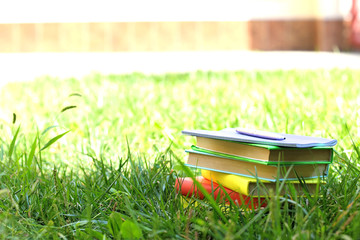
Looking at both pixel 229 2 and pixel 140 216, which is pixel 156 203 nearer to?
pixel 140 216

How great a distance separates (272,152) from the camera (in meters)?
1.36

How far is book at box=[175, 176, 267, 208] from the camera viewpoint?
1.37 m

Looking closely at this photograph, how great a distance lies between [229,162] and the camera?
1454 millimetres

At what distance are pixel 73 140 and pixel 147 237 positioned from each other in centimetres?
131

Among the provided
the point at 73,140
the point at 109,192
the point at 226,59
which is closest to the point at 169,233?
the point at 109,192

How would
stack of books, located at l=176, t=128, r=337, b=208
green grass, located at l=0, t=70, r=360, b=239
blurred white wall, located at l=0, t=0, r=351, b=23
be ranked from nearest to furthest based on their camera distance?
green grass, located at l=0, t=70, r=360, b=239 → stack of books, located at l=176, t=128, r=337, b=208 → blurred white wall, located at l=0, t=0, r=351, b=23

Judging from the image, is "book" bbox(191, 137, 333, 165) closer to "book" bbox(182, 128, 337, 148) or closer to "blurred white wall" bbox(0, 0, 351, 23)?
"book" bbox(182, 128, 337, 148)

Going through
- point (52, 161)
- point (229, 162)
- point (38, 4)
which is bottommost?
point (52, 161)

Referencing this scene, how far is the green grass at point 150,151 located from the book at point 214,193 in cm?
2

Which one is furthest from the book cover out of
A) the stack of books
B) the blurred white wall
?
the blurred white wall

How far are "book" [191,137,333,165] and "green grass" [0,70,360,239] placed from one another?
3.4 inches

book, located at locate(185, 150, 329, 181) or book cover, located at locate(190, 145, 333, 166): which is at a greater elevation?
book cover, located at locate(190, 145, 333, 166)

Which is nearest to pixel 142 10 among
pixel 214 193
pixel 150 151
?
pixel 150 151

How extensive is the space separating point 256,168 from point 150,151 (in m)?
0.92
